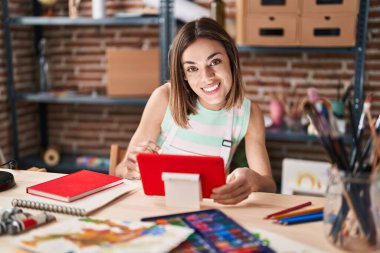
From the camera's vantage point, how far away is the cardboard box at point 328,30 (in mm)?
2805

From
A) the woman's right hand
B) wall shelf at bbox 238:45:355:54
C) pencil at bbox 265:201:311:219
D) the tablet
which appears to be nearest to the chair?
the woman's right hand

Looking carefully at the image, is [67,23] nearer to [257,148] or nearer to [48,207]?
[257,148]

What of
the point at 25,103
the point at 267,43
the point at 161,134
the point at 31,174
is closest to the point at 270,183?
the point at 161,134

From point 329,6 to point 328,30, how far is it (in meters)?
0.14

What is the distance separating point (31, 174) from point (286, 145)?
6.95 feet

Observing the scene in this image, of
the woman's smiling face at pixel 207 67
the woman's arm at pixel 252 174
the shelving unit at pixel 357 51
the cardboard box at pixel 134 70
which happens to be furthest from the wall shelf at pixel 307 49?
the woman's smiling face at pixel 207 67

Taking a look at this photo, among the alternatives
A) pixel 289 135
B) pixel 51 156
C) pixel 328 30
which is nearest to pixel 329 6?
pixel 328 30

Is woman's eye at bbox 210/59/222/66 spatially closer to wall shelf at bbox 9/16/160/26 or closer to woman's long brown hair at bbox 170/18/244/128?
woman's long brown hair at bbox 170/18/244/128

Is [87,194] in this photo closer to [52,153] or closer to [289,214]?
[289,214]

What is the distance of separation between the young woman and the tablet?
0.99 ft

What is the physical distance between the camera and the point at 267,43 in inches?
115

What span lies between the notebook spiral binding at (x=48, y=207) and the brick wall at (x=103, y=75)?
2.20 meters

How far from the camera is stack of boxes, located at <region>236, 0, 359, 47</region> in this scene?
110 inches

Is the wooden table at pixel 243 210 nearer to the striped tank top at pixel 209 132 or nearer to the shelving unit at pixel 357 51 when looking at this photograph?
the striped tank top at pixel 209 132
